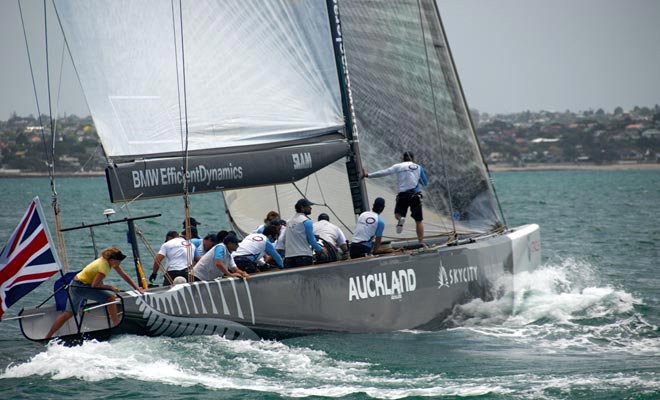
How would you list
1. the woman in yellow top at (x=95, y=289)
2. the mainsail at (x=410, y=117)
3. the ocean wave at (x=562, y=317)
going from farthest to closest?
the mainsail at (x=410, y=117) < the ocean wave at (x=562, y=317) < the woman in yellow top at (x=95, y=289)

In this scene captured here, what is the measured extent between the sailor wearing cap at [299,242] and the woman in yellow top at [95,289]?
2.20m

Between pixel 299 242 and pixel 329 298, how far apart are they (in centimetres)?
79

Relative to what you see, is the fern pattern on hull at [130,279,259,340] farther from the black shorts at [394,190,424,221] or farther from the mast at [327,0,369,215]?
the black shorts at [394,190,424,221]

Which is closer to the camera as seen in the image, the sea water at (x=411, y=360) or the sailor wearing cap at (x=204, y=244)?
the sea water at (x=411, y=360)

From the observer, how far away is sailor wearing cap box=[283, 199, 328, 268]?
11.5 m

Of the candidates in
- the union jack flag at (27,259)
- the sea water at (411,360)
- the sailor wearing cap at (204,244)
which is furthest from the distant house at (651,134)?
the union jack flag at (27,259)

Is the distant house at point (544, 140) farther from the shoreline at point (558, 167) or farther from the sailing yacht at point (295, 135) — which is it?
the sailing yacht at point (295, 135)

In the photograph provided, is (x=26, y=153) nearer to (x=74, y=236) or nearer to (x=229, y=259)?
(x=74, y=236)

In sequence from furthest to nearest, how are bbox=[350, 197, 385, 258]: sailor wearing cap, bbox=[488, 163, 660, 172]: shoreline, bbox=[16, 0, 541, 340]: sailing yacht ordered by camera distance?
bbox=[488, 163, 660, 172]: shoreline
bbox=[350, 197, 385, 258]: sailor wearing cap
bbox=[16, 0, 541, 340]: sailing yacht

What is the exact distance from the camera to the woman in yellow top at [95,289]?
32.6 ft

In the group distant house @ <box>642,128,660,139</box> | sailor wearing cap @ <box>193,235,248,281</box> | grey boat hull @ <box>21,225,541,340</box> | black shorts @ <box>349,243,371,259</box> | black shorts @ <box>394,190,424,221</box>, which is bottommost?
grey boat hull @ <box>21,225,541,340</box>

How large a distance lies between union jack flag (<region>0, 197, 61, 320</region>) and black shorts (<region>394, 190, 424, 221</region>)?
4761 mm

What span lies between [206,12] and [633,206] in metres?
31.3

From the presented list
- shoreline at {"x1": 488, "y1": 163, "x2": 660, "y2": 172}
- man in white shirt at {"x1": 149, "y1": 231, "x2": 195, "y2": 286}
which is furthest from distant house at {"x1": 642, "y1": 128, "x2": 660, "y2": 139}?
man in white shirt at {"x1": 149, "y1": 231, "x2": 195, "y2": 286}
